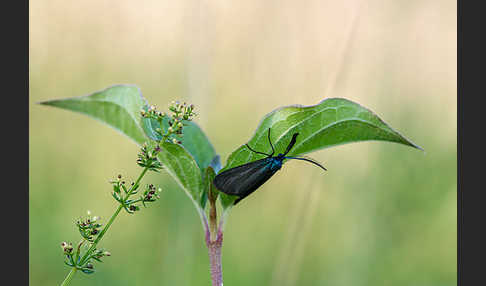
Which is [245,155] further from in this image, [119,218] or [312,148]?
[119,218]

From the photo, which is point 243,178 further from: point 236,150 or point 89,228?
point 89,228

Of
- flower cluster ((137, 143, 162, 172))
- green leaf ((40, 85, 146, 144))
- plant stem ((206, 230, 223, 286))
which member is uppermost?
green leaf ((40, 85, 146, 144))

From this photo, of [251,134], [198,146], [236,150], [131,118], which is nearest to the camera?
[236,150]

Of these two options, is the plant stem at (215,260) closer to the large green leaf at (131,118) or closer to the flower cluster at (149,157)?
the large green leaf at (131,118)

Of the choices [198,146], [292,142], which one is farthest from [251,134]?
[292,142]

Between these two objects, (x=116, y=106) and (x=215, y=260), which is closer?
(x=215, y=260)

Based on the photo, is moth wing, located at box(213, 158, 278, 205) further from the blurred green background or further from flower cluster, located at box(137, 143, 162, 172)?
the blurred green background

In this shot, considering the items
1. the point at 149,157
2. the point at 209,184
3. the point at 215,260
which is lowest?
the point at 215,260

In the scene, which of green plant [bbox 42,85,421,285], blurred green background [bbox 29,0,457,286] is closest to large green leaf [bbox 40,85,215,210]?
A: green plant [bbox 42,85,421,285]
